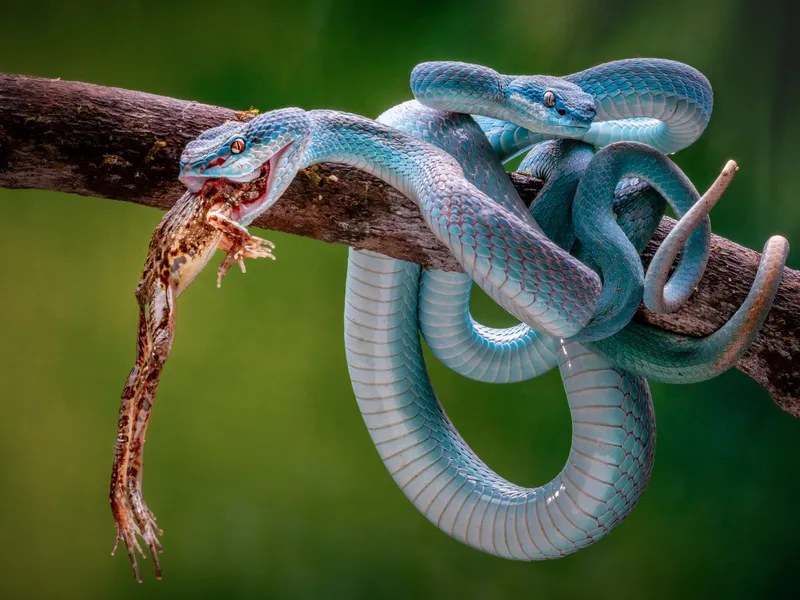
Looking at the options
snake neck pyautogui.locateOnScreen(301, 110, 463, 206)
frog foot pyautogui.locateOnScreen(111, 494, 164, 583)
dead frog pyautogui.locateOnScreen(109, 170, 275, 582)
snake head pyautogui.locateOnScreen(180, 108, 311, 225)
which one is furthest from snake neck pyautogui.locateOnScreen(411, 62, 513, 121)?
frog foot pyautogui.locateOnScreen(111, 494, 164, 583)

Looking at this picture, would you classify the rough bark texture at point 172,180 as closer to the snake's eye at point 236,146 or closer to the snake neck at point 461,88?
the snake neck at point 461,88

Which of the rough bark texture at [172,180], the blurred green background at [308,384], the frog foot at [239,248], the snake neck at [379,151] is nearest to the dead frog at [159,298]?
the frog foot at [239,248]

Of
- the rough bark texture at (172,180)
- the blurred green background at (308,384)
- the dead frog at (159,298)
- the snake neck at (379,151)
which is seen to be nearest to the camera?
the dead frog at (159,298)

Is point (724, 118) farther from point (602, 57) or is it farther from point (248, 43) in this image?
point (248, 43)

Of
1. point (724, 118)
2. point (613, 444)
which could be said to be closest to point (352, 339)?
point (613, 444)

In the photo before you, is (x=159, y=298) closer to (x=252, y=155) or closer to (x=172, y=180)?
(x=252, y=155)
